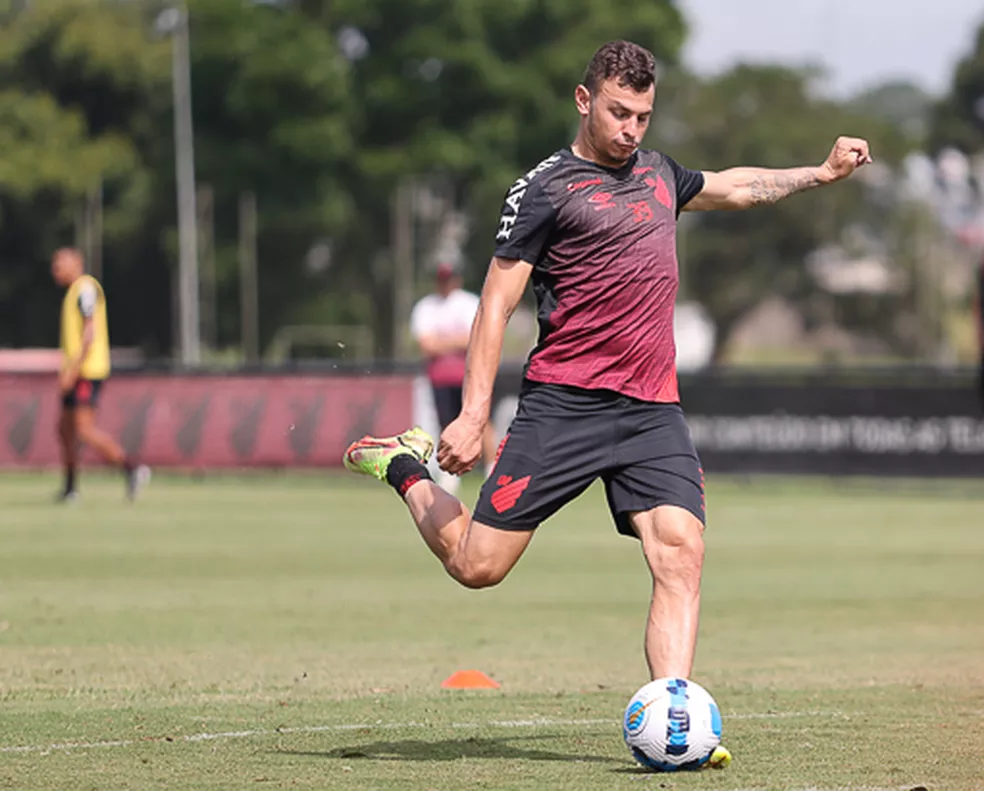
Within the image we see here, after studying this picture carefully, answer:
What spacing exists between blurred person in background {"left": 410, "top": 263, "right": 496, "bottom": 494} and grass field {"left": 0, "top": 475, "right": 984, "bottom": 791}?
62.4 inches

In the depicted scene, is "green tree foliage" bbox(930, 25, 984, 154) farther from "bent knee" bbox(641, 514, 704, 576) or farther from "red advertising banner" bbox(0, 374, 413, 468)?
"bent knee" bbox(641, 514, 704, 576)

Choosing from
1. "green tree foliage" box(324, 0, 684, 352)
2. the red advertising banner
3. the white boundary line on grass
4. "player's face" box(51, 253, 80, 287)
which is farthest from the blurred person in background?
"green tree foliage" box(324, 0, 684, 352)

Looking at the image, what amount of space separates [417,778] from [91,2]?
71.9 metres

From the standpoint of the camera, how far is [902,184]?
102562 mm

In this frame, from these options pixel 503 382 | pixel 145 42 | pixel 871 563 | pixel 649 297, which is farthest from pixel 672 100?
pixel 649 297

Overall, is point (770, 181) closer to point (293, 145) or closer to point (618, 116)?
point (618, 116)

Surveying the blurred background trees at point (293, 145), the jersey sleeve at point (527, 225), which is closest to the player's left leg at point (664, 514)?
the jersey sleeve at point (527, 225)

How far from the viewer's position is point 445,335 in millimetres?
20688

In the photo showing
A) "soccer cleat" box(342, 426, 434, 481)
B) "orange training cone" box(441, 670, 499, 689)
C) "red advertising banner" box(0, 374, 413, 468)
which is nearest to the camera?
"soccer cleat" box(342, 426, 434, 481)

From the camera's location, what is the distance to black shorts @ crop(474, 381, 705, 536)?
753cm

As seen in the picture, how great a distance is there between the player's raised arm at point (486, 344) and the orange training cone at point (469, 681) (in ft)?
7.55

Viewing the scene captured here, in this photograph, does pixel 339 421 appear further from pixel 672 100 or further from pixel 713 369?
pixel 672 100

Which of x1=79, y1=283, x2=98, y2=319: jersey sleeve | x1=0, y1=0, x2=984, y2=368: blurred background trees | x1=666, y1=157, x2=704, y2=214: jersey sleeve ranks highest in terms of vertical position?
x1=0, y1=0, x2=984, y2=368: blurred background trees

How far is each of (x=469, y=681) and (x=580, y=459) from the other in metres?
2.34
